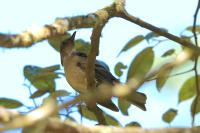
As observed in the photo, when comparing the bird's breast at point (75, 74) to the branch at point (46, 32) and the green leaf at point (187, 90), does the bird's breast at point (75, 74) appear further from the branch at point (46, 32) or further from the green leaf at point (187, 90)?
the branch at point (46, 32)

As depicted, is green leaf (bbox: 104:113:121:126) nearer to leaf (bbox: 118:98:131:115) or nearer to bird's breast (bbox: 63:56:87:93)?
leaf (bbox: 118:98:131:115)

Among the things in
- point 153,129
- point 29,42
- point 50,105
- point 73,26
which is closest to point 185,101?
point 73,26

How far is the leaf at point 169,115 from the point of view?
11.2ft

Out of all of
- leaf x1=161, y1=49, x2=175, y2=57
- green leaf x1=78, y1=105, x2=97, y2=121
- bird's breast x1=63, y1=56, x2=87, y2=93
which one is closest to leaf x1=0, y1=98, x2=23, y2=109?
green leaf x1=78, y1=105, x2=97, y2=121

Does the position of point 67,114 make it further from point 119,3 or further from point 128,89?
point 128,89

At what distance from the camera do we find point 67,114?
10.4 ft

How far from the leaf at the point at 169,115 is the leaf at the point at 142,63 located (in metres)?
0.33

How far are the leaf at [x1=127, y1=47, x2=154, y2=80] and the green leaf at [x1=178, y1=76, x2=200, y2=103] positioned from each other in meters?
0.25

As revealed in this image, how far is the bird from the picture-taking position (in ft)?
12.9

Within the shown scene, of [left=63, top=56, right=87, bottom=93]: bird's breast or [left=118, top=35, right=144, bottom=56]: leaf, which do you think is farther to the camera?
[left=63, top=56, right=87, bottom=93]: bird's breast

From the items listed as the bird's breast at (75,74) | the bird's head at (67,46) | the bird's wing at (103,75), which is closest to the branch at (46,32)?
the bird's wing at (103,75)

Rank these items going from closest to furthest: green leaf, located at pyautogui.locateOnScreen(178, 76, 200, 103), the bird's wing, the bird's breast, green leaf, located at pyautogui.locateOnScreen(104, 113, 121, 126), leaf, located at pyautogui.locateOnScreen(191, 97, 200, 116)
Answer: leaf, located at pyautogui.locateOnScreen(191, 97, 200, 116), green leaf, located at pyautogui.locateOnScreen(178, 76, 200, 103), green leaf, located at pyautogui.locateOnScreen(104, 113, 121, 126), the bird's wing, the bird's breast

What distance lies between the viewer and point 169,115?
3.45 m

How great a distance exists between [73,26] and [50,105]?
1157 mm
